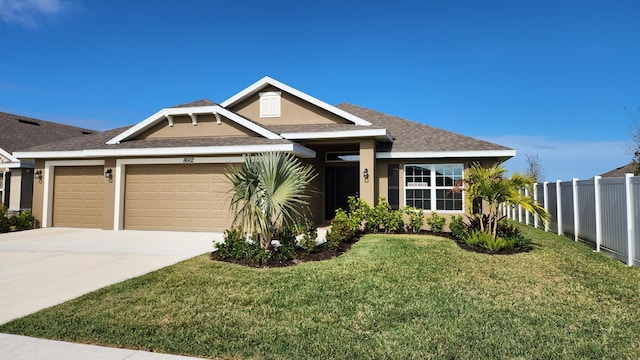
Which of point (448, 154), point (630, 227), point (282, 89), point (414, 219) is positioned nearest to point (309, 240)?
point (414, 219)

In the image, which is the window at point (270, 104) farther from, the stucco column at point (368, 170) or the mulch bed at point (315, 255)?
the mulch bed at point (315, 255)

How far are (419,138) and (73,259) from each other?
1227 centimetres

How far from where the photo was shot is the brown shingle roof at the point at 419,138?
1330 centimetres

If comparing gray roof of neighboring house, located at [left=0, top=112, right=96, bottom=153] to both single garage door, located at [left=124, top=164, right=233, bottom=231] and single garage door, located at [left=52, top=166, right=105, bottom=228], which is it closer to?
single garage door, located at [left=52, top=166, right=105, bottom=228]

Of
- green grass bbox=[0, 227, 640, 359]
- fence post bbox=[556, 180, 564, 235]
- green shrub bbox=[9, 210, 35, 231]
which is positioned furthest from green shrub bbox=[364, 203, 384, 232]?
green shrub bbox=[9, 210, 35, 231]

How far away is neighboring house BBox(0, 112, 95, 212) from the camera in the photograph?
1644 centimetres

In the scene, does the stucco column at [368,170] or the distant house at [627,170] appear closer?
the stucco column at [368,170]

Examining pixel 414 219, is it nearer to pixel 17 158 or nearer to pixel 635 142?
pixel 635 142

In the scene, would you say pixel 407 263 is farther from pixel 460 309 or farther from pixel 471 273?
pixel 460 309

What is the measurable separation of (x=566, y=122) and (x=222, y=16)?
2075 centimetres

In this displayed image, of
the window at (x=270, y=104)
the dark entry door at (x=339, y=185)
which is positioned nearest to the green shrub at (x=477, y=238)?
the dark entry door at (x=339, y=185)

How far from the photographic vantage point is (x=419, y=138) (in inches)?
578

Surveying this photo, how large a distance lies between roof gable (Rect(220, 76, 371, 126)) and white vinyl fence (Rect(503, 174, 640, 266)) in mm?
7381

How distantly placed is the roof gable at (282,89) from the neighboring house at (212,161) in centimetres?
4
